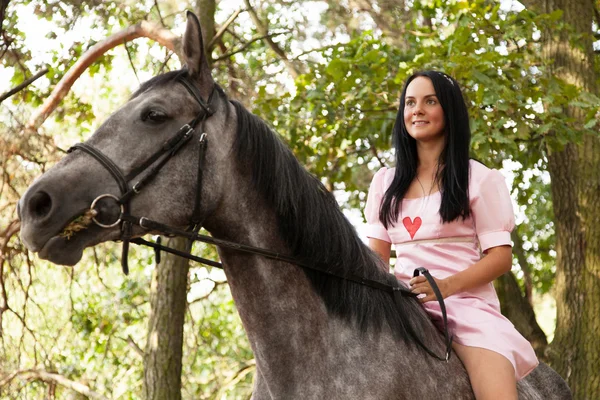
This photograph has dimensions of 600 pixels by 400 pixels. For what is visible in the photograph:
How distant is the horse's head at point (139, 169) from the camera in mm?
2449

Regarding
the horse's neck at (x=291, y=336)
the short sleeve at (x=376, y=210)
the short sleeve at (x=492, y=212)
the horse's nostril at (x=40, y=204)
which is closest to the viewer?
the horse's nostril at (x=40, y=204)

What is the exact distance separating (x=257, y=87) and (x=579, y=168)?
3628 mm

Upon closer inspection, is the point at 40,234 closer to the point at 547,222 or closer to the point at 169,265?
the point at 169,265

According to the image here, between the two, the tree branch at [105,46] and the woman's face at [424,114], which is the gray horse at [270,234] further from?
the tree branch at [105,46]

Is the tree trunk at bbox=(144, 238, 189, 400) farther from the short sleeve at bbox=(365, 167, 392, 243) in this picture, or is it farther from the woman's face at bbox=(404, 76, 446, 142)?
the woman's face at bbox=(404, 76, 446, 142)

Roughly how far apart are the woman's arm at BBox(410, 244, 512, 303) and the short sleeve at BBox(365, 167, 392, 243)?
1.61ft

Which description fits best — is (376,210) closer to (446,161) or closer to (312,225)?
(446,161)

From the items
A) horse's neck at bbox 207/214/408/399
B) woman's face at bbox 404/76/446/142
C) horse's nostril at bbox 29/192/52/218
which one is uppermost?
woman's face at bbox 404/76/446/142

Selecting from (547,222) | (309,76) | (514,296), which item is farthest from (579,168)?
(547,222)

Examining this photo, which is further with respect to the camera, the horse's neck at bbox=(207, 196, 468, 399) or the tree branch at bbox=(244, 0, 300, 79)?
the tree branch at bbox=(244, 0, 300, 79)

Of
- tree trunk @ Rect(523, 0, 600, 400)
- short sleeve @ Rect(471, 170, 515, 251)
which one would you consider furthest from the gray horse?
tree trunk @ Rect(523, 0, 600, 400)

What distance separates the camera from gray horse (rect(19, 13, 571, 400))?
2.62 meters

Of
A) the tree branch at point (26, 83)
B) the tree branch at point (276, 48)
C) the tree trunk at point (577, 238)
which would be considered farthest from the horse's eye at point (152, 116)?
the tree branch at point (276, 48)

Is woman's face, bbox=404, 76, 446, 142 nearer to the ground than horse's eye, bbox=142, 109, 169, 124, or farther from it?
farther from it
